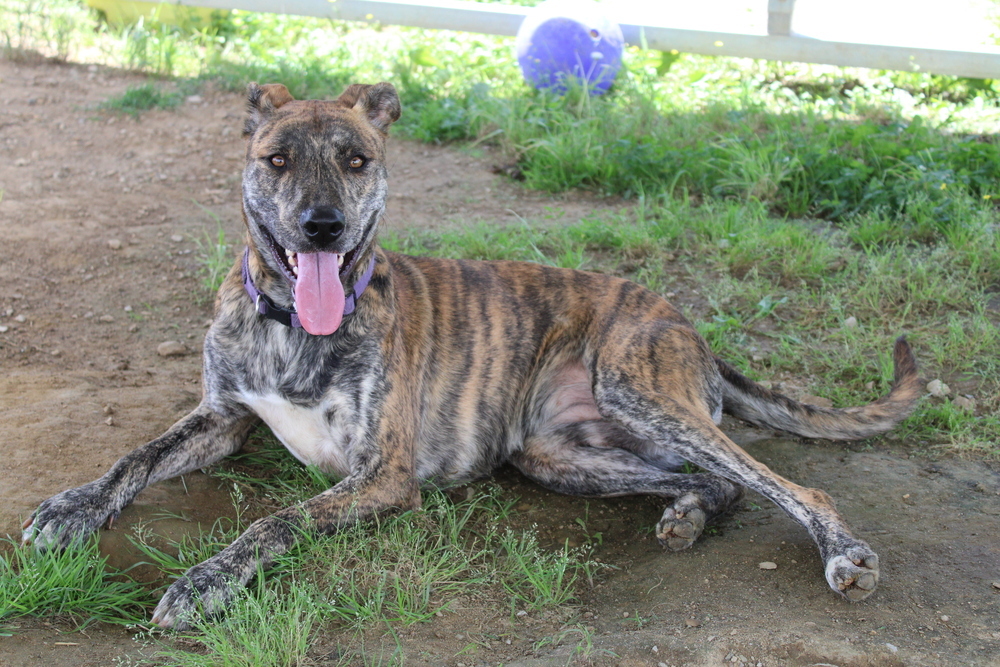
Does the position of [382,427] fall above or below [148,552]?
above

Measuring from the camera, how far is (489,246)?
18.4 ft

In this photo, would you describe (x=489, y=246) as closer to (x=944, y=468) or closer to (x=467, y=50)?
(x=944, y=468)

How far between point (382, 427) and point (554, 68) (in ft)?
16.2

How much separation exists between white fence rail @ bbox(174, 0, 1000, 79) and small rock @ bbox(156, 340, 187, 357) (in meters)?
4.92

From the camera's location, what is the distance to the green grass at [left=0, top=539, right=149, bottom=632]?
9.62ft

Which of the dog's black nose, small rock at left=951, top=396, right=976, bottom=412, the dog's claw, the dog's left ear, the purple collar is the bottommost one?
the dog's claw

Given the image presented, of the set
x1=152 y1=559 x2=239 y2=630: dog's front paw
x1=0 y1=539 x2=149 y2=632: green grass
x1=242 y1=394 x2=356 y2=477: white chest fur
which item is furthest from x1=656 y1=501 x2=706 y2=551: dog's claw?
x1=0 y1=539 x2=149 y2=632: green grass

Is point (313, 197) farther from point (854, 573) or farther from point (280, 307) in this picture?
point (854, 573)

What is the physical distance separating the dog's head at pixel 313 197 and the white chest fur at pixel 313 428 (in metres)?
0.36

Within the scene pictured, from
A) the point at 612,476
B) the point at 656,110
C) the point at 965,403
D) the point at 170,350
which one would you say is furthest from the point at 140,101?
the point at 965,403

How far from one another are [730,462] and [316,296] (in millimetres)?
1705

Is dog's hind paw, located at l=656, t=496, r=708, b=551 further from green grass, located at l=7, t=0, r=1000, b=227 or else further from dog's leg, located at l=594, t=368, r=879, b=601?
green grass, located at l=7, t=0, r=1000, b=227

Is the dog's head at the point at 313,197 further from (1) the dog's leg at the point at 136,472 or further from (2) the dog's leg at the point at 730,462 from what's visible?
(2) the dog's leg at the point at 730,462

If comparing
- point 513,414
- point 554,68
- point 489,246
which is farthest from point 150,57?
point 513,414
